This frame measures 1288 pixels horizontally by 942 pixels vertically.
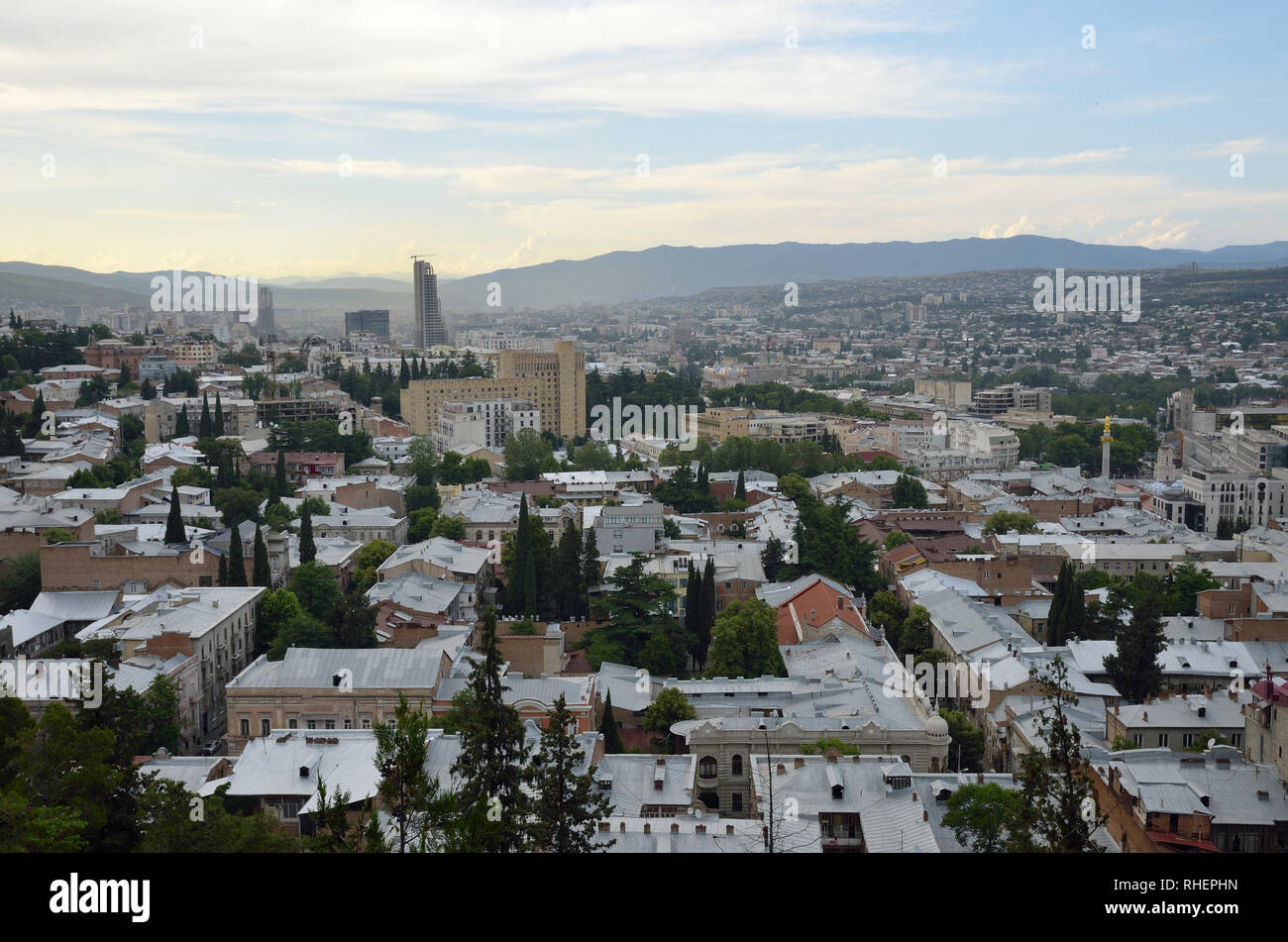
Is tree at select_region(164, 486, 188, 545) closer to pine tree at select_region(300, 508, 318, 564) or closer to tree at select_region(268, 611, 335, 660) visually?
pine tree at select_region(300, 508, 318, 564)

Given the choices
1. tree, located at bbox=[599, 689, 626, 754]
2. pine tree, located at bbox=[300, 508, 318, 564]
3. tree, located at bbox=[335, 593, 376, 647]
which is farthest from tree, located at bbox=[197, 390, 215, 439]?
tree, located at bbox=[599, 689, 626, 754]

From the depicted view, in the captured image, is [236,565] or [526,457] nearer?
[236,565]

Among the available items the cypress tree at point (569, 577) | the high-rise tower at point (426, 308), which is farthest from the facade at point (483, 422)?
the high-rise tower at point (426, 308)

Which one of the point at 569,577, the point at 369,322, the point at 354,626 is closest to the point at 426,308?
the point at 369,322

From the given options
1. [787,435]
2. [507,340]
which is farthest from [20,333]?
[507,340]

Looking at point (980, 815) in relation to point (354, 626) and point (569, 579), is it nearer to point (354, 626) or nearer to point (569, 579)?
point (354, 626)
